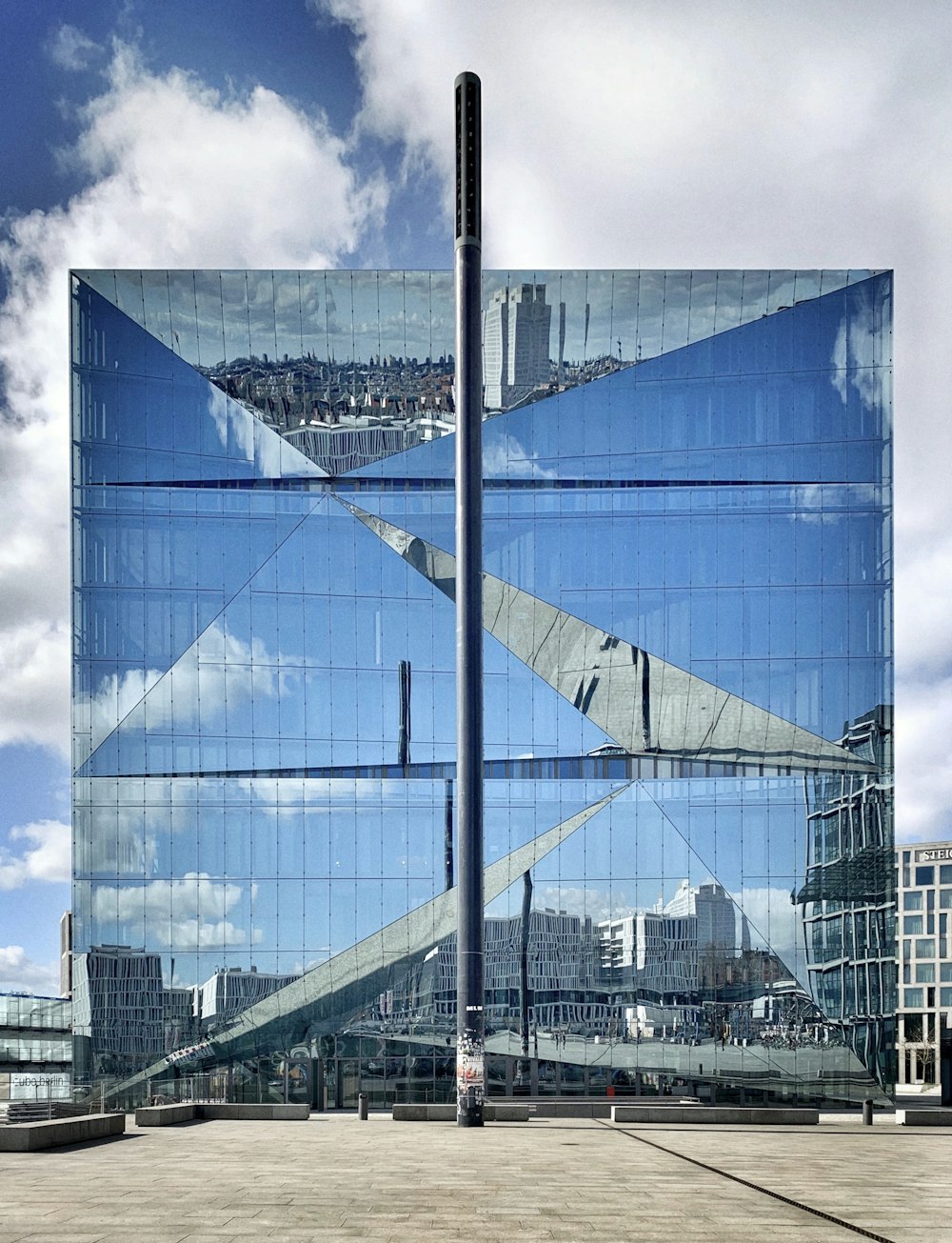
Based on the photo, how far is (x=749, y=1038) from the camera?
3978 cm

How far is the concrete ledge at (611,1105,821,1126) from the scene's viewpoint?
31.0m

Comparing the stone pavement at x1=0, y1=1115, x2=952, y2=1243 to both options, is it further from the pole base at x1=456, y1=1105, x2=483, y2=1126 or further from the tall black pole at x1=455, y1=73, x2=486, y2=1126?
the tall black pole at x1=455, y1=73, x2=486, y2=1126

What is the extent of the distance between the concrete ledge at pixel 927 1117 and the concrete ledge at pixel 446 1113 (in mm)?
9019

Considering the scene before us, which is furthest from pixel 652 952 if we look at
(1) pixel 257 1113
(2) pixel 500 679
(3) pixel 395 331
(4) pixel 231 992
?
(3) pixel 395 331

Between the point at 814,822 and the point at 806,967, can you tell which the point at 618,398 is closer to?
the point at 814,822

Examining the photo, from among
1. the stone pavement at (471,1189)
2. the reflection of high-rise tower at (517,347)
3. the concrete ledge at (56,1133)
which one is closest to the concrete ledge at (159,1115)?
the stone pavement at (471,1189)

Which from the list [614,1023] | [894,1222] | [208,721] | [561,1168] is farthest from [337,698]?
[894,1222]

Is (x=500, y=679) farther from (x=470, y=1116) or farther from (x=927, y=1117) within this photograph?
(x=927, y=1117)

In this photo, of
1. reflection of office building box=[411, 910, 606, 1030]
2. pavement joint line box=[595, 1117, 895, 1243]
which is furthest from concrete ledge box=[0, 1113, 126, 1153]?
reflection of office building box=[411, 910, 606, 1030]

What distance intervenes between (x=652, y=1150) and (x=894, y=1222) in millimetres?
9128

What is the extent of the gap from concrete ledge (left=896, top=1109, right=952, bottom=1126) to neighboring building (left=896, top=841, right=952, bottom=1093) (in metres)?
78.7

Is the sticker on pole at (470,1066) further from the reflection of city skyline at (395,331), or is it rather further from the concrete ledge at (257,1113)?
the reflection of city skyline at (395,331)

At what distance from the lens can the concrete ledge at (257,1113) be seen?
31406 mm

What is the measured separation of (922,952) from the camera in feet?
372
